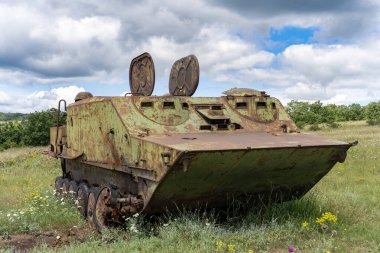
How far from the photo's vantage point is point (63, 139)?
424 inches

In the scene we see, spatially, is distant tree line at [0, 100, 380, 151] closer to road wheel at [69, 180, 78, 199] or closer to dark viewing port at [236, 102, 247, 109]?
road wheel at [69, 180, 78, 199]

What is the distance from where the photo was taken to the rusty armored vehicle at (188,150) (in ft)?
21.1

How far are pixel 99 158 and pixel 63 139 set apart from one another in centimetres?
276

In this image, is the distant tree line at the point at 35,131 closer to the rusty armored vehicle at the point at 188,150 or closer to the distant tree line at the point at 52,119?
the distant tree line at the point at 52,119

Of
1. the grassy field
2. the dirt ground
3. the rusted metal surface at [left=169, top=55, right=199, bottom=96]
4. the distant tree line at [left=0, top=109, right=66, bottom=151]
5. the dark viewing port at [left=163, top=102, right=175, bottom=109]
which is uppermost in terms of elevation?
the rusted metal surface at [left=169, top=55, right=199, bottom=96]

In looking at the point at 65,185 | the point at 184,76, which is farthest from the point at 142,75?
the point at 65,185

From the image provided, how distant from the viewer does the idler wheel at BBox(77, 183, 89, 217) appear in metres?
8.61

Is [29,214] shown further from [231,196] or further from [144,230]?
[231,196]

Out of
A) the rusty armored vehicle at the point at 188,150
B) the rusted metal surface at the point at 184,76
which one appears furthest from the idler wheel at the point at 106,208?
the rusted metal surface at the point at 184,76

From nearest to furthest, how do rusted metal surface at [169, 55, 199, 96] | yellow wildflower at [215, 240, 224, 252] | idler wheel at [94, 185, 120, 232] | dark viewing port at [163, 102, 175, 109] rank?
yellow wildflower at [215, 240, 224, 252]
idler wheel at [94, 185, 120, 232]
dark viewing port at [163, 102, 175, 109]
rusted metal surface at [169, 55, 199, 96]

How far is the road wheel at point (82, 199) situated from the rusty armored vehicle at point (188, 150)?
2cm

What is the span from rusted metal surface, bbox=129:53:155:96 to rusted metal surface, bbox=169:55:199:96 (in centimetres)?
58

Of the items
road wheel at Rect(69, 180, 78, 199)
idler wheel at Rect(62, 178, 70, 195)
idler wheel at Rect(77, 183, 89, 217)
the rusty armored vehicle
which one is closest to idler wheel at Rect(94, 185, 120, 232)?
the rusty armored vehicle

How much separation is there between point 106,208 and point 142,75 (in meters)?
2.74
